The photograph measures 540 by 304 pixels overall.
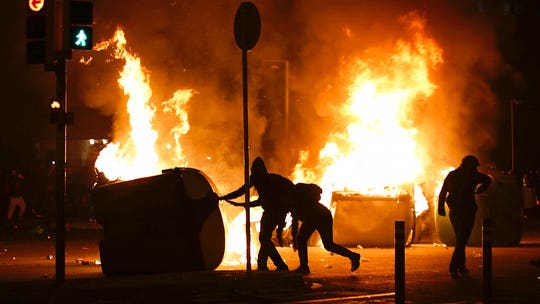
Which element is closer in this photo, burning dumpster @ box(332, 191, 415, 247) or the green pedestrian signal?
the green pedestrian signal

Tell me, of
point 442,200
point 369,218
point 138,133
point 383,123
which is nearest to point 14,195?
point 138,133

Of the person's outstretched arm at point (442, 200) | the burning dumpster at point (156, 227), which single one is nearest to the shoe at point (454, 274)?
the person's outstretched arm at point (442, 200)

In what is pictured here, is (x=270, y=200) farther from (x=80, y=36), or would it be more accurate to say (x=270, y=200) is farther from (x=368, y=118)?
(x=368, y=118)

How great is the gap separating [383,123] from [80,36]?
862cm

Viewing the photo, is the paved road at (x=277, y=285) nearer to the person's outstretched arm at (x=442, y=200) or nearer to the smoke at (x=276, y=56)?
the person's outstretched arm at (x=442, y=200)

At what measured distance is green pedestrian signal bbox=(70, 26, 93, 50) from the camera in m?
13.0

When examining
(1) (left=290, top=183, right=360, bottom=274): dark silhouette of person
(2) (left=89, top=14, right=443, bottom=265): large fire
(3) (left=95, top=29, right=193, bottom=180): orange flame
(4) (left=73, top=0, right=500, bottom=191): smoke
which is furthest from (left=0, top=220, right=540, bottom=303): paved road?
(4) (left=73, top=0, right=500, bottom=191): smoke

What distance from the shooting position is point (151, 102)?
1908 centimetres

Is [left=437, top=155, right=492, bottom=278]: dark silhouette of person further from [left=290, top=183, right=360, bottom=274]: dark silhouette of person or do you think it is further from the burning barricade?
the burning barricade

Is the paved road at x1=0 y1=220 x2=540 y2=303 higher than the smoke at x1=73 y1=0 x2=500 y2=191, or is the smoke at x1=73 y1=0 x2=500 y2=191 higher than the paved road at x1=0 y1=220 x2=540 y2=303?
the smoke at x1=73 y1=0 x2=500 y2=191

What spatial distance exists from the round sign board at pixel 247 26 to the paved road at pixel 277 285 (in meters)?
2.81

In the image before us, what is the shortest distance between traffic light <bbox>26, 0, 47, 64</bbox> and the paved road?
9.27 feet

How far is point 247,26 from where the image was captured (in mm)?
12547

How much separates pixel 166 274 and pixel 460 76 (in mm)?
11500
